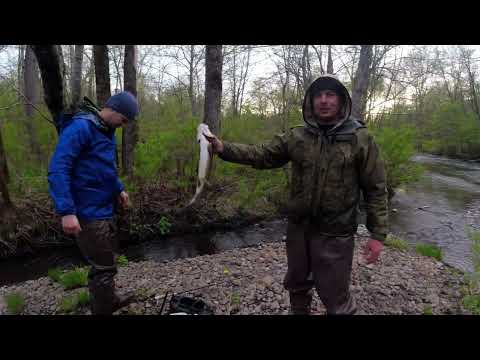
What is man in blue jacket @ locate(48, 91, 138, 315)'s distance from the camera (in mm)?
2074

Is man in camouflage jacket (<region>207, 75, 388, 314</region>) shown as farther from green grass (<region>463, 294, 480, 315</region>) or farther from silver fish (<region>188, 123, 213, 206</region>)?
green grass (<region>463, 294, 480, 315</region>)

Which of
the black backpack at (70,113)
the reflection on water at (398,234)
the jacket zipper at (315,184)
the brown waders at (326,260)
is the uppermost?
the black backpack at (70,113)

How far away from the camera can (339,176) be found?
6.72 feet

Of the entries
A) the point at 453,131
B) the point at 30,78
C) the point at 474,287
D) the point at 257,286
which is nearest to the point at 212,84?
the point at 257,286

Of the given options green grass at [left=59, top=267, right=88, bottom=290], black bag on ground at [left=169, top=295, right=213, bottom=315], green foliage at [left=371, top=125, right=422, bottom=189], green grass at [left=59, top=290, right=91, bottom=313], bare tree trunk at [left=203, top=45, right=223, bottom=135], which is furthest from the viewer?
green foliage at [left=371, top=125, right=422, bottom=189]

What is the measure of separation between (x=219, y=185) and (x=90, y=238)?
5.94 m

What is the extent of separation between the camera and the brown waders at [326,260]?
2119 millimetres

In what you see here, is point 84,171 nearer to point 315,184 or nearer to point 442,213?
point 315,184

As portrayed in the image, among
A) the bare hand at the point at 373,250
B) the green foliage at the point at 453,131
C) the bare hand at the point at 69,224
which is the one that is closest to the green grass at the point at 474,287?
the bare hand at the point at 373,250

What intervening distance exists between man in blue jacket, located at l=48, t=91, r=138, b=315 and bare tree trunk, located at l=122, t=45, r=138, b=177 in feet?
16.0

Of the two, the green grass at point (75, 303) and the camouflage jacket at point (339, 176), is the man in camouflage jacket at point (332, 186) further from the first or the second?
the green grass at point (75, 303)

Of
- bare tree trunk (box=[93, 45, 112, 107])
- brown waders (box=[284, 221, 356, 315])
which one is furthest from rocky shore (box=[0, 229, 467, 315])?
bare tree trunk (box=[93, 45, 112, 107])

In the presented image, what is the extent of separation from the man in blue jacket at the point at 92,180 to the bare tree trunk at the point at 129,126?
4.87m
